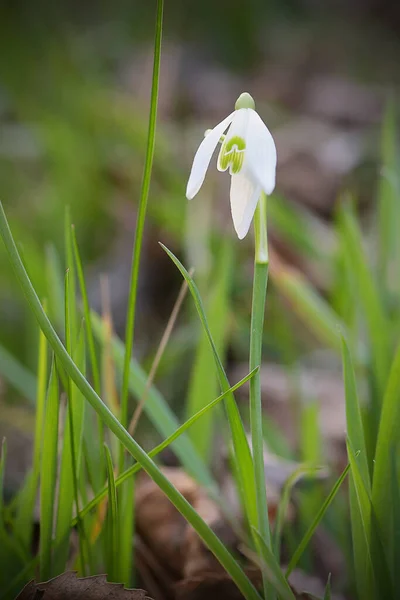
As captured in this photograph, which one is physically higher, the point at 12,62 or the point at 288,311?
the point at 12,62

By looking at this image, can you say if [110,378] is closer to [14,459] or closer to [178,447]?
[178,447]

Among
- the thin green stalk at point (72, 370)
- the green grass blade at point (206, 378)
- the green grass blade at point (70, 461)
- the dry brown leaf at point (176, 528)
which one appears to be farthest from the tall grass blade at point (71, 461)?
the green grass blade at point (206, 378)

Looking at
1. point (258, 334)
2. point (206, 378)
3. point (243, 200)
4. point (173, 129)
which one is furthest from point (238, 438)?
point (173, 129)

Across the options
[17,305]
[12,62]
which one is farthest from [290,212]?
[12,62]

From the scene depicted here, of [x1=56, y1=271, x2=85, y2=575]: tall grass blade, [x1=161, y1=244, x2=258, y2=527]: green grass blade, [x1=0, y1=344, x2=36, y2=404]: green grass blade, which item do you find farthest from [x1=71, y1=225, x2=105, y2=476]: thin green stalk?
[x1=0, y1=344, x2=36, y2=404]: green grass blade

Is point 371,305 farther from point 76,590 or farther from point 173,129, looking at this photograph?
point 173,129

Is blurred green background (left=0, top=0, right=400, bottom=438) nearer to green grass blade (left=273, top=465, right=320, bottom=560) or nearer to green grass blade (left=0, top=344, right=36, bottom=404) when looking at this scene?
green grass blade (left=0, top=344, right=36, bottom=404)

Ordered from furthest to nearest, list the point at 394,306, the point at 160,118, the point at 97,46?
the point at 97,46, the point at 160,118, the point at 394,306
